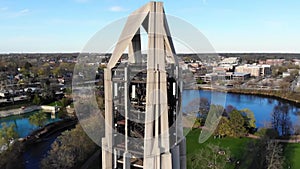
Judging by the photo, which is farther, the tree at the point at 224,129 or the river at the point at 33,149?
the tree at the point at 224,129

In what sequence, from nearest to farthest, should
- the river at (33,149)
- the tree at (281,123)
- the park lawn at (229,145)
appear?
the river at (33,149) → the park lawn at (229,145) → the tree at (281,123)

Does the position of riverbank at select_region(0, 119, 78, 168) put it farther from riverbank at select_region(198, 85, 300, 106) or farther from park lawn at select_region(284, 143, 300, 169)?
riverbank at select_region(198, 85, 300, 106)

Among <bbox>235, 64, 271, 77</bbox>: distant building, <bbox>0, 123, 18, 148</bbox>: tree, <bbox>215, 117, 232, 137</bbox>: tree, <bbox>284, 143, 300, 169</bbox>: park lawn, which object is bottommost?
<bbox>284, 143, 300, 169</bbox>: park lawn

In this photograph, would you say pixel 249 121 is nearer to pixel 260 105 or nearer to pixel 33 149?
pixel 260 105

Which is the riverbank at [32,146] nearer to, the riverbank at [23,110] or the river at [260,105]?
the riverbank at [23,110]

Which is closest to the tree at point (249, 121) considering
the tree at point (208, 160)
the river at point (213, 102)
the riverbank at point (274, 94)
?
the river at point (213, 102)

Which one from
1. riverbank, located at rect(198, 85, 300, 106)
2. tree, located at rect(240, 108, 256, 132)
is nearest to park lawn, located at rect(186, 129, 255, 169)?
tree, located at rect(240, 108, 256, 132)

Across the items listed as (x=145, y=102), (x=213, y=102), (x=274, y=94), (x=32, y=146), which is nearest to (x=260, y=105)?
(x=274, y=94)
